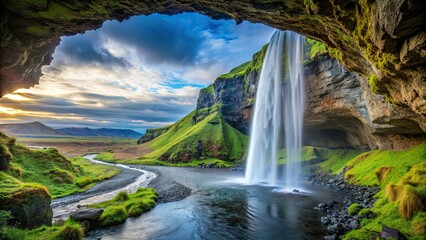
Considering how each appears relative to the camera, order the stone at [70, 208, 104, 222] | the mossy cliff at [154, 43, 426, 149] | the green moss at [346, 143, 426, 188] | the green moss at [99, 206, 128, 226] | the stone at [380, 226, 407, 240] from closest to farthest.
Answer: the stone at [380, 226, 407, 240] < the stone at [70, 208, 104, 222] < the green moss at [99, 206, 128, 226] < the green moss at [346, 143, 426, 188] < the mossy cliff at [154, 43, 426, 149]

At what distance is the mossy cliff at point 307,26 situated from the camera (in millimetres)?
12893

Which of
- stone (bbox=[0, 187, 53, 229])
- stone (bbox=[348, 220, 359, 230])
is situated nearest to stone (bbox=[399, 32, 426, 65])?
stone (bbox=[348, 220, 359, 230])

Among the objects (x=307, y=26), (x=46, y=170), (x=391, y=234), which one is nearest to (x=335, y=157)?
(x=307, y=26)

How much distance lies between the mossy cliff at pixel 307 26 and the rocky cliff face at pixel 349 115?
37.3 ft

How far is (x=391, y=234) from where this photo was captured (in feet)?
46.9

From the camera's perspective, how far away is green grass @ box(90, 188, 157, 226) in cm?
2333

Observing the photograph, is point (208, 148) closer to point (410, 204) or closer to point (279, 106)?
point (279, 106)

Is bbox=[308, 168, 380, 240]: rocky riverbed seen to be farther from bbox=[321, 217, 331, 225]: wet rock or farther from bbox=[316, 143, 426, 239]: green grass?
bbox=[316, 143, 426, 239]: green grass

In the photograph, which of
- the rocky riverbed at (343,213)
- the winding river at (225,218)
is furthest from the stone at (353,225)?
the winding river at (225,218)

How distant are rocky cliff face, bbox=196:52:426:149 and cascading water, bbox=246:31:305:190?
3.97 metres

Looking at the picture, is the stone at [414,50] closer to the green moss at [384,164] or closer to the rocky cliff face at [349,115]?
the rocky cliff face at [349,115]

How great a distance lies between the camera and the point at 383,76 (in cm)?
1975

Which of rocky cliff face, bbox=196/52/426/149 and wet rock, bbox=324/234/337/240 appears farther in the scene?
rocky cliff face, bbox=196/52/426/149

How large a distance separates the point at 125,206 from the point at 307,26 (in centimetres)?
2836
